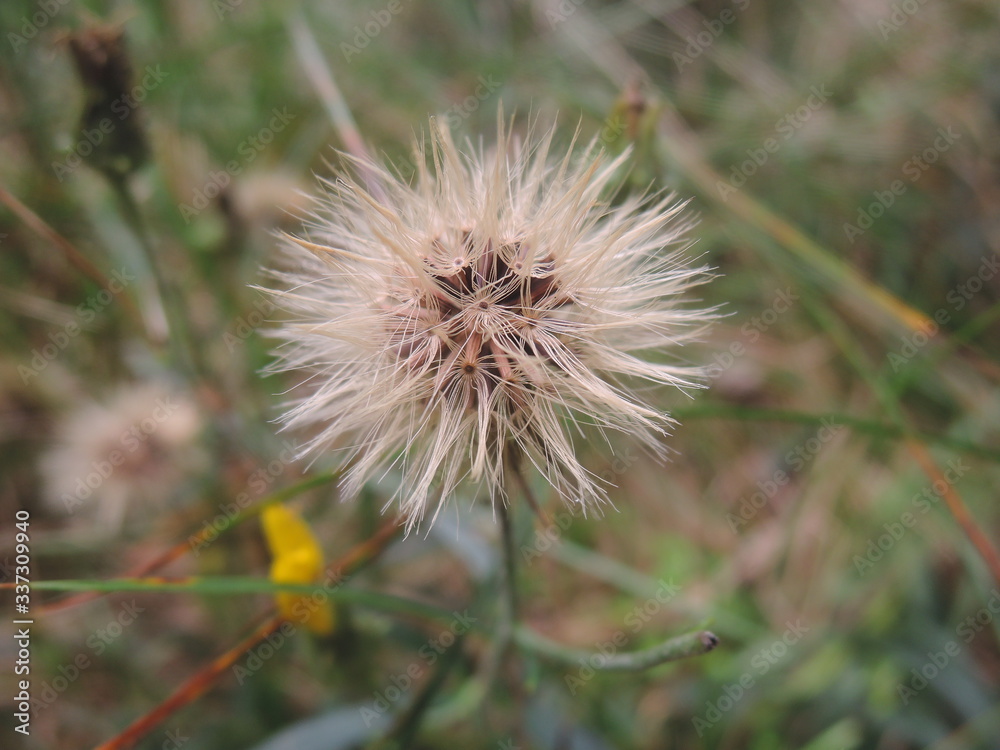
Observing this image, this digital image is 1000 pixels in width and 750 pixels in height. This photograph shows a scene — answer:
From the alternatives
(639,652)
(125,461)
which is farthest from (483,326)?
(125,461)

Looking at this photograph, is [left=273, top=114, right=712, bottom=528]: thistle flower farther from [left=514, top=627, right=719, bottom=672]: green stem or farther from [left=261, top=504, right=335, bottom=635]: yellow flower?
[left=261, top=504, right=335, bottom=635]: yellow flower

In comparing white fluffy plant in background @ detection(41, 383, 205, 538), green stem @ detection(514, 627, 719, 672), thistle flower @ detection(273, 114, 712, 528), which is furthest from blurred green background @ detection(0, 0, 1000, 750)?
thistle flower @ detection(273, 114, 712, 528)

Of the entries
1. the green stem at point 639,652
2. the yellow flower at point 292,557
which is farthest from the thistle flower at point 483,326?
the yellow flower at point 292,557

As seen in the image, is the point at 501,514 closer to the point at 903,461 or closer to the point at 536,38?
the point at 903,461

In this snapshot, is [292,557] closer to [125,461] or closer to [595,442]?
[595,442]

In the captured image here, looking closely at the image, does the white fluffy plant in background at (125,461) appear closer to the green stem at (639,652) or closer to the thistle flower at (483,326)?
the thistle flower at (483,326)
